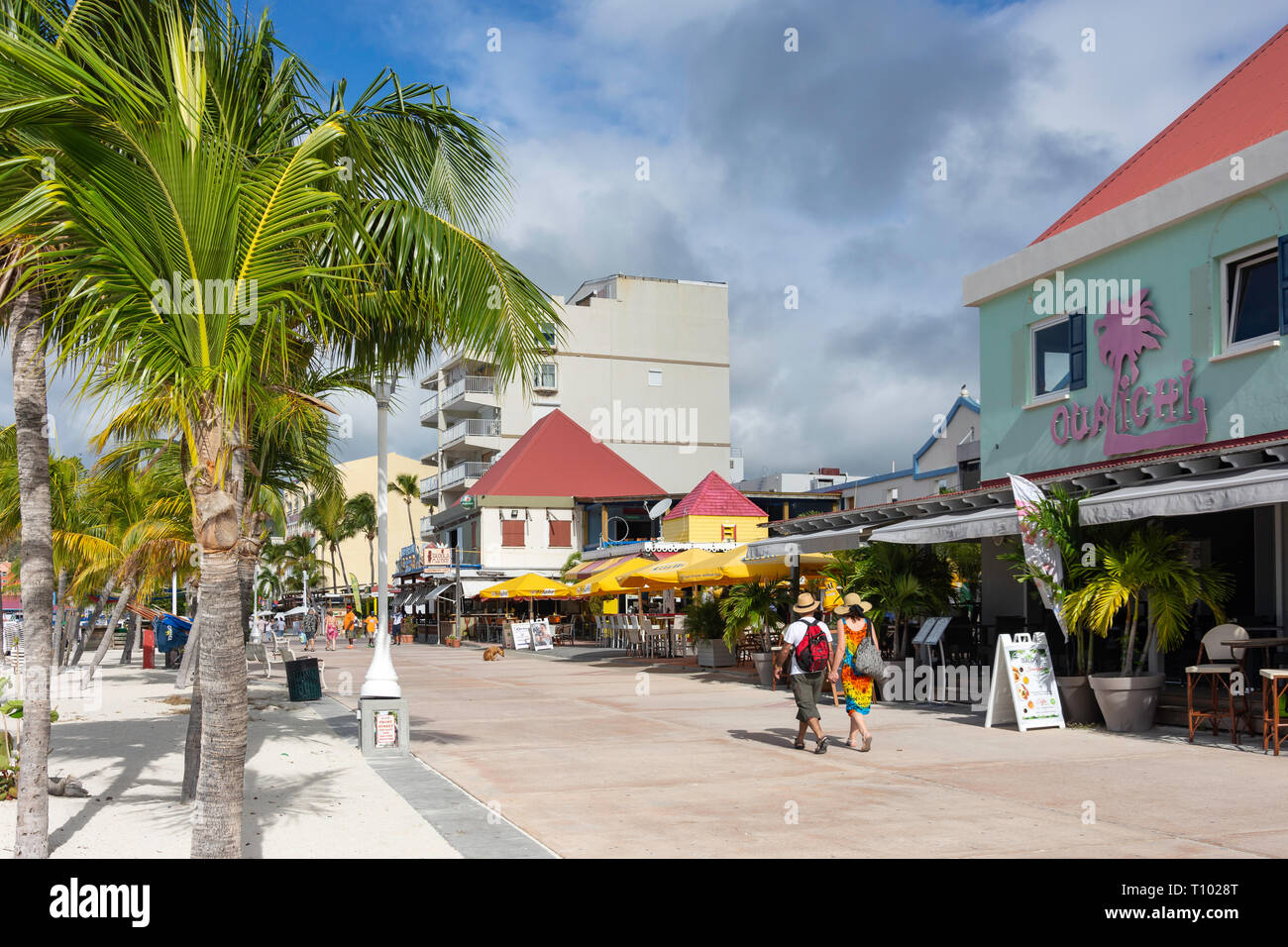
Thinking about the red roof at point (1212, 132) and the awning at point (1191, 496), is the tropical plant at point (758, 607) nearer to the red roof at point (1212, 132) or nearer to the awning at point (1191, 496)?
the red roof at point (1212, 132)

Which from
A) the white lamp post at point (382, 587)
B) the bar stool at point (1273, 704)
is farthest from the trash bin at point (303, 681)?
the bar stool at point (1273, 704)

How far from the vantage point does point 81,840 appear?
744 centimetres

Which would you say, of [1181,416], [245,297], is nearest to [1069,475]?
[1181,416]

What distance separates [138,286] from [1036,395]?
49.6ft

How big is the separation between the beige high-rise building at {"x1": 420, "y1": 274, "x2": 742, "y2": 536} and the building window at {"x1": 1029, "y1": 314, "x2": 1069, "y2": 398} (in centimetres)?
4554

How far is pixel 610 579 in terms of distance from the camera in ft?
90.0

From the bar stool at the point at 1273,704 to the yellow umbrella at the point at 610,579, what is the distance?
16376 mm

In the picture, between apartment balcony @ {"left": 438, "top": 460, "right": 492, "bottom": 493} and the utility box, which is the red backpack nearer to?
the utility box

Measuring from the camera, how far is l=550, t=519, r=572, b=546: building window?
5362 cm

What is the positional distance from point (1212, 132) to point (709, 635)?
1375 centimetres

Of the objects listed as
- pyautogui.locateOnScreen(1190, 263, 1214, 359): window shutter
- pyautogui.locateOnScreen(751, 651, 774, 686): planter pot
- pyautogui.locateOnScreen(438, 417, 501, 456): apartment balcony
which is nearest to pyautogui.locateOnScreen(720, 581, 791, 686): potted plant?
pyautogui.locateOnScreen(751, 651, 774, 686): planter pot

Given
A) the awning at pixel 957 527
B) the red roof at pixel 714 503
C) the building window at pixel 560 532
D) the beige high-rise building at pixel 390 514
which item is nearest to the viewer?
the awning at pixel 957 527

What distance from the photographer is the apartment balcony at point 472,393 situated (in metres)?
61.4
